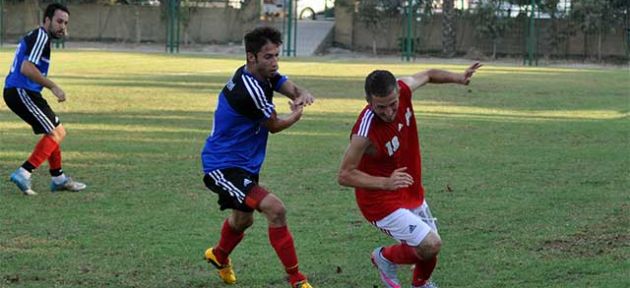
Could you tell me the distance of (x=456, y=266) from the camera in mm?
7516

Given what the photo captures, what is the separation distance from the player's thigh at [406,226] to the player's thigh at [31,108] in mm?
4947

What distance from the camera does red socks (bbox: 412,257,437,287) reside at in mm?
6625

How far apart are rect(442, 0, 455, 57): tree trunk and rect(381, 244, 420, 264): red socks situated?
38271mm

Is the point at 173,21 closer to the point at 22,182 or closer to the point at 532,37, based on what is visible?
the point at 532,37

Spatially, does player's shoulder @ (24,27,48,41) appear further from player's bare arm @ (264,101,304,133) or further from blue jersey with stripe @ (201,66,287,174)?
player's bare arm @ (264,101,304,133)

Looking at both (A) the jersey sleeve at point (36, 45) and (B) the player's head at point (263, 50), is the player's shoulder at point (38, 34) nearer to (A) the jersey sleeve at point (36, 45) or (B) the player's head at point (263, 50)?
(A) the jersey sleeve at point (36, 45)

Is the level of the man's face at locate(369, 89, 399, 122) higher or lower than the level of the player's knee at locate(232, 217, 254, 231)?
higher

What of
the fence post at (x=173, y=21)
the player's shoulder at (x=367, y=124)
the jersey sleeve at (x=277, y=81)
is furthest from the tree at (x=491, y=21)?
the player's shoulder at (x=367, y=124)

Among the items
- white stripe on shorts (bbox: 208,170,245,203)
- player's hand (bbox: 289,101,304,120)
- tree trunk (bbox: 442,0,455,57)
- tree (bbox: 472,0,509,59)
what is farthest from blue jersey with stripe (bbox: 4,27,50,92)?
tree trunk (bbox: 442,0,455,57)

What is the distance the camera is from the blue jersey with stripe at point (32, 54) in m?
10.2

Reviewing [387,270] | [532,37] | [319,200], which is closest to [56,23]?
[319,200]

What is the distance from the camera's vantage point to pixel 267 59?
6914 millimetres

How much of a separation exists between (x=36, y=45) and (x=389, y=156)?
4795 millimetres

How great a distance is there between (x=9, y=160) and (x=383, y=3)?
3419 centimetres
